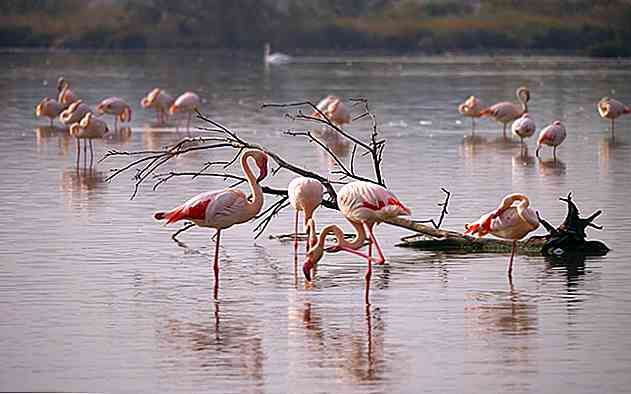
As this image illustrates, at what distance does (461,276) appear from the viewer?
1171 cm

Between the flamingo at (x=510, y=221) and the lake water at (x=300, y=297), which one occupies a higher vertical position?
the flamingo at (x=510, y=221)

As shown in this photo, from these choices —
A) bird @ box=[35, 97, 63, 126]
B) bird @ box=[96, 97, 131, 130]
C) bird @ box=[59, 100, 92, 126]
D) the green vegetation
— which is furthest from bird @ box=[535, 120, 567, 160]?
the green vegetation

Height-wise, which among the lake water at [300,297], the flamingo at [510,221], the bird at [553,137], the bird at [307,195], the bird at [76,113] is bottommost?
the lake water at [300,297]

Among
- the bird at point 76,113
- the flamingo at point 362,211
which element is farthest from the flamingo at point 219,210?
the bird at point 76,113

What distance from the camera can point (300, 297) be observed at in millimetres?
10922

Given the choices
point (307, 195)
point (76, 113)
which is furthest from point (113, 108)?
point (307, 195)

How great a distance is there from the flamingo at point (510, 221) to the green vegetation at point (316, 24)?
66277mm

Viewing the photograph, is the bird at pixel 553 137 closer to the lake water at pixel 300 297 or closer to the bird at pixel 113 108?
the lake water at pixel 300 297

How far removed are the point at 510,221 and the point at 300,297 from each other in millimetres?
1715

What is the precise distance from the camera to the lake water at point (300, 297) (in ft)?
28.6

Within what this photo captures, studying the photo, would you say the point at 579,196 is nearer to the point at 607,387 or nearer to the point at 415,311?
the point at 415,311

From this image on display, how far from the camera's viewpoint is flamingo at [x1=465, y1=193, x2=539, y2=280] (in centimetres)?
1152

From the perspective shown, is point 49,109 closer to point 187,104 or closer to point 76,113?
point 187,104

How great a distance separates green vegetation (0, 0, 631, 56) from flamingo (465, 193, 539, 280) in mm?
66277
